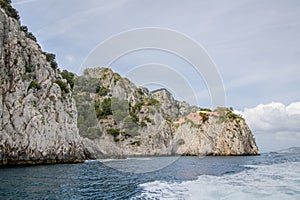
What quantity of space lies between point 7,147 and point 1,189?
19567 millimetres

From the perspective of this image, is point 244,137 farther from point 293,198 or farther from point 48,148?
point 293,198

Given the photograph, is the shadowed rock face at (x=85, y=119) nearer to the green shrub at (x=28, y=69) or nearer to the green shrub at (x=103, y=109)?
the green shrub at (x=28, y=69)

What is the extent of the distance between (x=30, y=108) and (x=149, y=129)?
260 feet

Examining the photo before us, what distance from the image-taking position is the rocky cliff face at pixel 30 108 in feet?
137

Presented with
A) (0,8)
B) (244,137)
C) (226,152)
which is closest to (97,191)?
(0,8)

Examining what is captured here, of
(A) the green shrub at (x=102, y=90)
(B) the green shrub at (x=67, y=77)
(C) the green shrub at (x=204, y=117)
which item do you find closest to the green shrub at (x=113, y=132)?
(B) the green shrub at (x=67, y=77)

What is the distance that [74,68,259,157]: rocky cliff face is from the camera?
4171 inches

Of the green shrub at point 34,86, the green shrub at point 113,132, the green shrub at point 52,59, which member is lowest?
the green shrub at point 113,132

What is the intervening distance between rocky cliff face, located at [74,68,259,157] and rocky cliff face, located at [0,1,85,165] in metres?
37.8

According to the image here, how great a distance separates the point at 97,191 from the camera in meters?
23.2

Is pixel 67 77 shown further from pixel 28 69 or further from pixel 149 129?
pixel 149 129

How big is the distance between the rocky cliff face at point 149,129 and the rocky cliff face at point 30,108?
37800 mm

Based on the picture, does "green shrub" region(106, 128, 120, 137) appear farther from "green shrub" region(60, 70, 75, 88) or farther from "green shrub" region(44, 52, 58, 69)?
→ "green shrub" region(44, 52, 58, 69)

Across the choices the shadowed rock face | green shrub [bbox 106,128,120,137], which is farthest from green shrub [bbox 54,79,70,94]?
green shrub [bbox 106,128,120,137]
